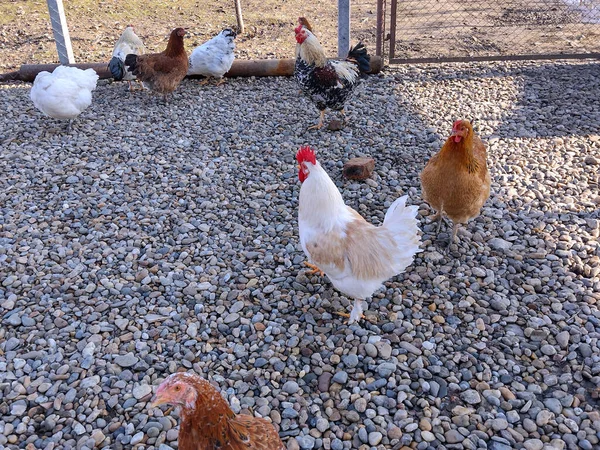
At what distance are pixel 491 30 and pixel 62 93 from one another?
8635mm

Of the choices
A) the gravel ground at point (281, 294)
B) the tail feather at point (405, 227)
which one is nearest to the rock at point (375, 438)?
the gravel ground at point (281, 294)

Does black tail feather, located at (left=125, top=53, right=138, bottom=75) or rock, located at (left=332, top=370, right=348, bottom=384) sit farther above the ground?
black tail feather, located at (left=125, top=53, right=138, bottom=75)

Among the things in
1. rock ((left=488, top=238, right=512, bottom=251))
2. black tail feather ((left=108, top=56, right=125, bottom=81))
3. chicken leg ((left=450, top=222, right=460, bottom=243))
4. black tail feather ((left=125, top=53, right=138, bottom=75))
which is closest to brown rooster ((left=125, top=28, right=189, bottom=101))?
black tail feather ((left=125, top=53, right=138, bottom=75))

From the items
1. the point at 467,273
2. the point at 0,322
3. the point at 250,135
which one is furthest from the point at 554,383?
the point at 250,135

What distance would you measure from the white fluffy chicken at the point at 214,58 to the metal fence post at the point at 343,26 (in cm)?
191

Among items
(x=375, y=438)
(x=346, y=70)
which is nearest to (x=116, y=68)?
(x=346, y=70)

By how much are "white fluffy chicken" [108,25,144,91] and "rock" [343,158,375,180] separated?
4.28 metres

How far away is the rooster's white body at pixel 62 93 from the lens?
634cm

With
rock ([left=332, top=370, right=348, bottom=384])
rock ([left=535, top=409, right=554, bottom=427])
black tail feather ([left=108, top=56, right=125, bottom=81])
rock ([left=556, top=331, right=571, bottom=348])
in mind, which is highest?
black tail feather ([left=108, top=56, right=125, bottom=81])

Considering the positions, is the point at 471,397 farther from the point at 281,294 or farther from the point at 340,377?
the point at 281,294

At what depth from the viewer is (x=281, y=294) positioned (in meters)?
4.07

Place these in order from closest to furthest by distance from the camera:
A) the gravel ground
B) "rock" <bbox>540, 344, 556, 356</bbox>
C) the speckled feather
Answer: the gravel ground, "rock" <bbox>540, 344, 556, 356</bbox>, the speckled feather

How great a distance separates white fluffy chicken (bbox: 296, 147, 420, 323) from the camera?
3516mm

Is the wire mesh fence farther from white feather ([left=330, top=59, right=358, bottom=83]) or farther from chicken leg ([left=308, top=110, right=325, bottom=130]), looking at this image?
chicken leg ([left=308, top=110, right=325, bottom=130])
